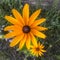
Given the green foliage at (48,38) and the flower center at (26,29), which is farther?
the green foliage at (48,38)

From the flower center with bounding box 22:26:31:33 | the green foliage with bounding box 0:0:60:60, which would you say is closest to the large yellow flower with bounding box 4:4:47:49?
the flower center with bounding box 22:26:31:33

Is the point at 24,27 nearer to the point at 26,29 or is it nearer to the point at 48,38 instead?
the point at 26,29

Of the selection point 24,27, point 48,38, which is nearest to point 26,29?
point 24,27

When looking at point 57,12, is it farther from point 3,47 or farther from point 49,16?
point 3,47

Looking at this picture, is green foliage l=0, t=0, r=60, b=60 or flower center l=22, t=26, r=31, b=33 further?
green foliage l=0, t=0, r=60, b=60

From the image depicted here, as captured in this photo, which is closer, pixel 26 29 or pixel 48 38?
pixel 26 29

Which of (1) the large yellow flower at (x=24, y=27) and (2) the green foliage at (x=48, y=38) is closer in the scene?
(1) the large yellow flower at (x=24, y=27)

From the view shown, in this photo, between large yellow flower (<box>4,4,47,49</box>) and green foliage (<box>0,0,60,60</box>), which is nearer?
large yellow flower (<box>4,4,47,49</box>)

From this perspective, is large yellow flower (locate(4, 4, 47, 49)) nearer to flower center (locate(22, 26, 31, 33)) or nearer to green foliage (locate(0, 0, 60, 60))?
flower center (locate(22, 26, 31, 33))

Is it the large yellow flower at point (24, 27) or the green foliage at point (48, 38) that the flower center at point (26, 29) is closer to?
the large yellow flower at point (24, 27)

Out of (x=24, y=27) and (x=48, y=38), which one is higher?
(x=24, y=27)

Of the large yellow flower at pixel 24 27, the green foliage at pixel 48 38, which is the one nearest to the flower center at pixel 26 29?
the large yellow flower at pixel 24 27
